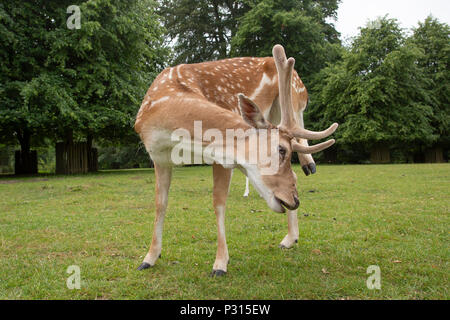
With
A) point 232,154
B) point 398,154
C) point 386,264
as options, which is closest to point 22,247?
point 232,154

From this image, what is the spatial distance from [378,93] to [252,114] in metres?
26.0

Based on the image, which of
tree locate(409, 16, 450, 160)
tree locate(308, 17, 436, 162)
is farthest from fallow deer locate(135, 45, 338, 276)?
tree locate(409, 16, 450, 160)

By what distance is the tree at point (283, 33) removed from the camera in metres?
25.2

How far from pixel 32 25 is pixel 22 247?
14884 mm

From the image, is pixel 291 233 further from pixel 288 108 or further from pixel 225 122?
pixel 225 122

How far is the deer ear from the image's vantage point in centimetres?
305

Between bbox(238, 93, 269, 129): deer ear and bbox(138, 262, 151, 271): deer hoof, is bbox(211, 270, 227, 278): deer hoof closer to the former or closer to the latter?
bbox(138, 262, 151, 271): deer hoof

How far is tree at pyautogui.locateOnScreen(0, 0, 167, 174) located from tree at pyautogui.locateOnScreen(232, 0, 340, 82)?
1001 centimetres

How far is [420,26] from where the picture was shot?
30484 mm

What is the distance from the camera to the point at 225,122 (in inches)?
125

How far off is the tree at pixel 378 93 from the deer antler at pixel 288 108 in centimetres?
2387

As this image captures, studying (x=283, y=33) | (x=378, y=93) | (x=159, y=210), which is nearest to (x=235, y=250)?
(x=159, y=210)

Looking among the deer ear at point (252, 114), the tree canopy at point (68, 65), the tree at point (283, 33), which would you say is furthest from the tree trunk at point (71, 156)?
the deer ear at point (252, 114)
